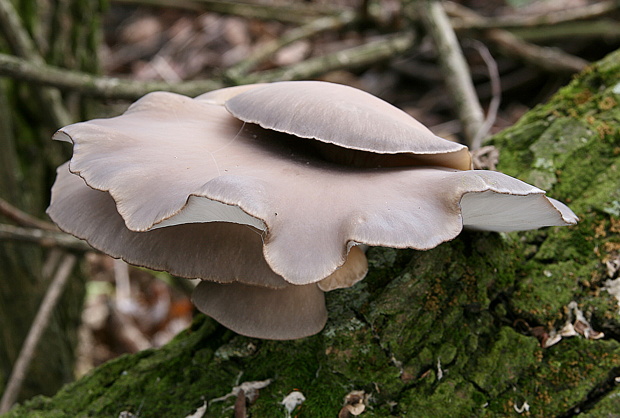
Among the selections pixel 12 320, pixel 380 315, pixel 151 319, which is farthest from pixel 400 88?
pixel 380 315

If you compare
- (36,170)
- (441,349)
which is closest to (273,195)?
(441,349)

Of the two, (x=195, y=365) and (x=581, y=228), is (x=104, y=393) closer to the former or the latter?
(x=195, y=365)

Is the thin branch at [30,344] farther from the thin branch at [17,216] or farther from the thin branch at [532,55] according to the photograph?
the thin branch at [532,55]

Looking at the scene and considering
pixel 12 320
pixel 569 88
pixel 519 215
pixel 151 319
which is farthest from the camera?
pixel 151 319

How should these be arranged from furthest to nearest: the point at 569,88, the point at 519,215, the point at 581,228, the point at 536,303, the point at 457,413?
the point at 569,88 → the point at 581,228 → the point at 536,303 → the point at 457,413 → the point at 519,215

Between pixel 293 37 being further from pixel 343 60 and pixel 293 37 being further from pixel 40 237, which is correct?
pixel 40 237

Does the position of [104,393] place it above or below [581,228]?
below

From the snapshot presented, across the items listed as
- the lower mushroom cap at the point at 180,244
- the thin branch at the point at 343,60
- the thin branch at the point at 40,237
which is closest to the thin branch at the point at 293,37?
the thin branch at the point at 343,60
